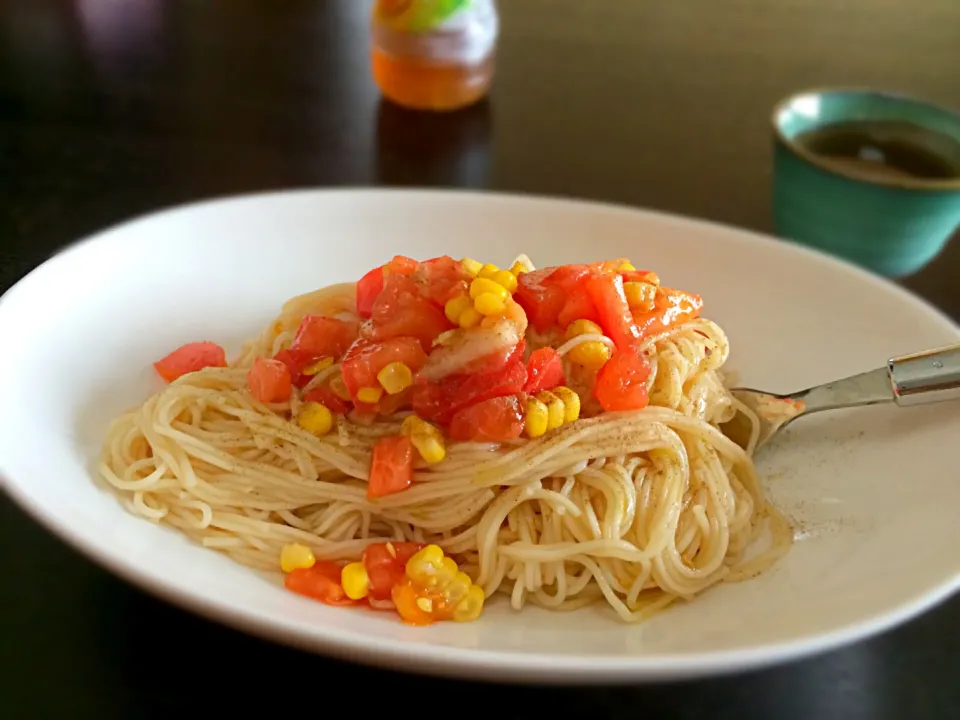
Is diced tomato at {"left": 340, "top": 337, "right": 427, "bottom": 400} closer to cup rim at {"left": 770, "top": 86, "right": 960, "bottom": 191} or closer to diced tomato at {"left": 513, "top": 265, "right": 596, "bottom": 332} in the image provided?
diced tomato at {"left": 513, "top": 265, "right": 596, "bottom": 332}

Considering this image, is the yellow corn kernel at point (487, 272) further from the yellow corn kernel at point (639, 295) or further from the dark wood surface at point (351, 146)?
the dark wood surface at point (351, 146)

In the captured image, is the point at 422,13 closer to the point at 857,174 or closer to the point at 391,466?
the point at 857,174

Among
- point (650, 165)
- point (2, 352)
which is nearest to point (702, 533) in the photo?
point (2, 352)

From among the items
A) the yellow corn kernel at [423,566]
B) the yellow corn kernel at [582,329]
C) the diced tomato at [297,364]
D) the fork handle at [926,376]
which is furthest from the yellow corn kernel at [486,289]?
the fork handle at [926,376]

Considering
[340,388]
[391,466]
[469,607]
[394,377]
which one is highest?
[394,377]

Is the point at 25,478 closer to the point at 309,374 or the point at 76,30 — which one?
the point at 309,374

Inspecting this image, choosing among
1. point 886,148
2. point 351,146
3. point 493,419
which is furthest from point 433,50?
point 493,419

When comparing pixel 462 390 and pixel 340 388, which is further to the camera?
pixel 340 388
